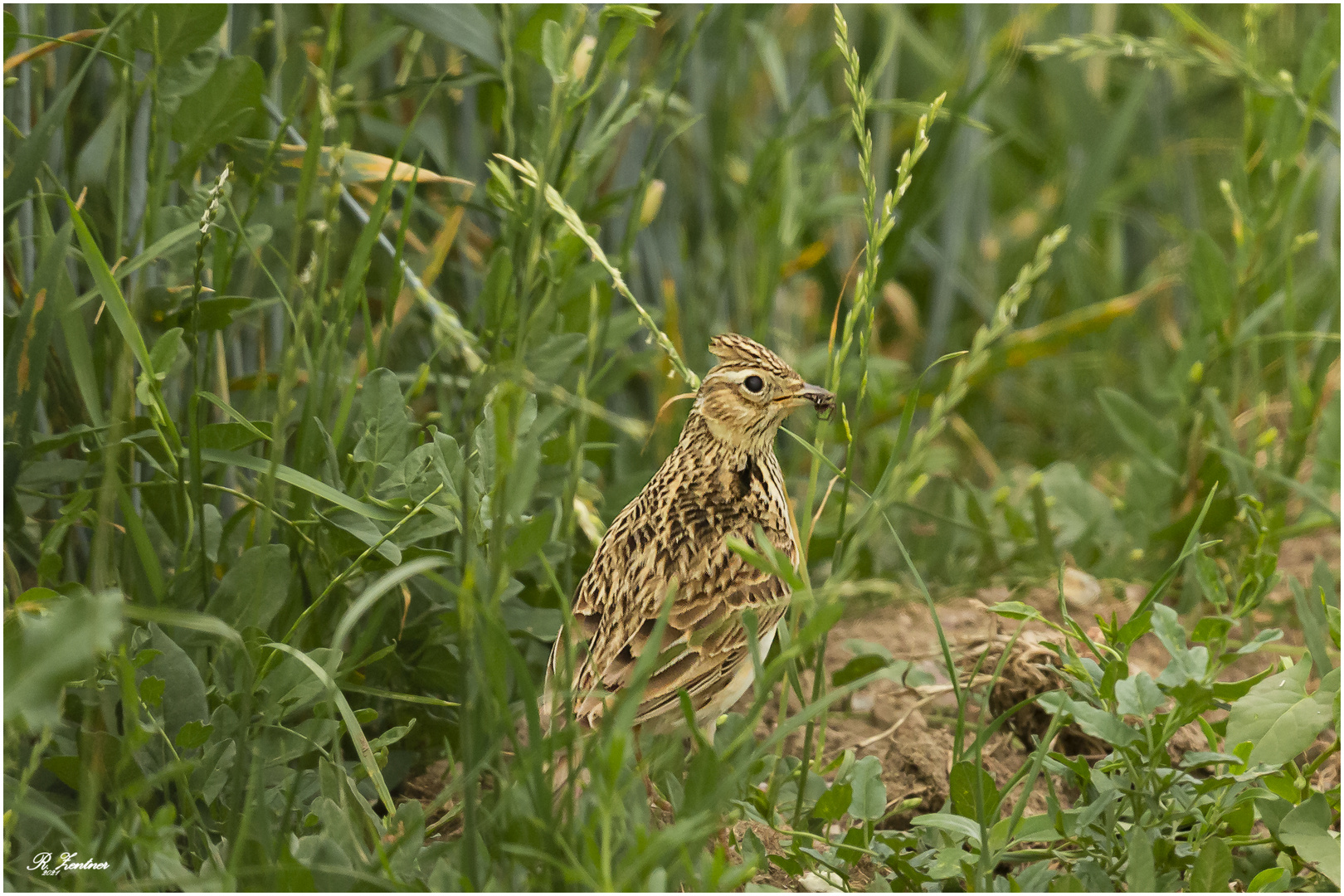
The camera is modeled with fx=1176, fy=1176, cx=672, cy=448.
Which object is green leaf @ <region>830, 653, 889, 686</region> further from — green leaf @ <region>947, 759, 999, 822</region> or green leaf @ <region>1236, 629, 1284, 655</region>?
green leaf @ <region>1236, 629, 1284, 655</region>

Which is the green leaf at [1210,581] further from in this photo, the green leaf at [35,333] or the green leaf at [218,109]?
the green leaf at [35,333]

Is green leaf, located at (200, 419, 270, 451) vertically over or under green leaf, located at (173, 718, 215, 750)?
over

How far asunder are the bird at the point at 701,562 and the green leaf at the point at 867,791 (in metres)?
0.31

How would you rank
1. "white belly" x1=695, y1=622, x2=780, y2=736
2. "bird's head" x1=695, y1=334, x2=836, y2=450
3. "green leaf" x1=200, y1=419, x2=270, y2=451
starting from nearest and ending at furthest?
1. "green leaf" x1=200, y1=419, x2=270, y2=451
2. "white belly" x1=695, y1=622, x2=780, y2=736
3. "bird's head" x1=695, y1=334, x2=836, y2=450

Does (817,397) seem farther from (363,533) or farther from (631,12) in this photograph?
(363,533)

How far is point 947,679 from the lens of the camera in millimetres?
2768

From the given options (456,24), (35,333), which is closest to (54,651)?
(35,333)

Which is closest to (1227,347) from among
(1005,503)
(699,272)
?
(1005,503)

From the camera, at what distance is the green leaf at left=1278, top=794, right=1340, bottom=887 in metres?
1.93

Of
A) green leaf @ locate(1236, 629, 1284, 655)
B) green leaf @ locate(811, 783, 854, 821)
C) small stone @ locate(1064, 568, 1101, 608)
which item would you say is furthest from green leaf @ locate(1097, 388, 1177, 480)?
green leaf @ locate(811, 783, 854, 821)

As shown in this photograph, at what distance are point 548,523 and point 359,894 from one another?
0.64 meters

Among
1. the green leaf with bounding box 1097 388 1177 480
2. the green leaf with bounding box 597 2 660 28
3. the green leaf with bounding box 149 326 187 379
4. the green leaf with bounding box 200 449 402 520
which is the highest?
the green leaf with bounding box 597 2 660 28

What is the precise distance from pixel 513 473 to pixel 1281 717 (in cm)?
144

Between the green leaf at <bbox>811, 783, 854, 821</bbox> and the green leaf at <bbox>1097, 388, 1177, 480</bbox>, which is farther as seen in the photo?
the green leaf at <bbox>1097, 388, 1177, 480</bbox>
